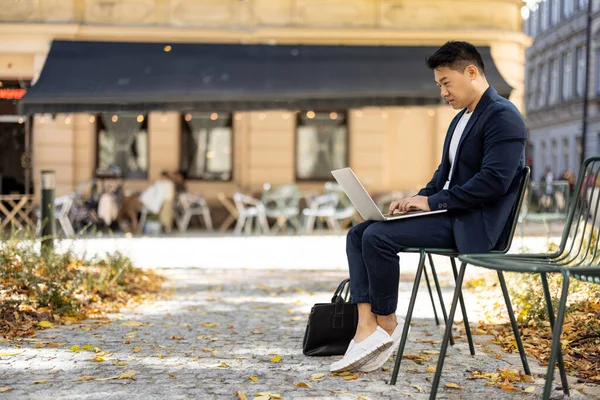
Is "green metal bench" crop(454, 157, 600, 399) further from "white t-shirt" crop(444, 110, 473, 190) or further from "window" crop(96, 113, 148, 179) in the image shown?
"window" crop(96, 113, 148, 179)

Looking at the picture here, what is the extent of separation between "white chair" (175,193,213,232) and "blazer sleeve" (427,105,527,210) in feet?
41.6

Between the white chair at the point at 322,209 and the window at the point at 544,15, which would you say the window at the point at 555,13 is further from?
the white chair at the point at 322,209

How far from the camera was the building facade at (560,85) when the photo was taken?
38906 mm

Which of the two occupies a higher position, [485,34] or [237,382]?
[485,34]

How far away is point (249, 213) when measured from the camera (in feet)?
52.0

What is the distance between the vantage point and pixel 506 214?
4.25 meters

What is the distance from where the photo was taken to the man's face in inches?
171

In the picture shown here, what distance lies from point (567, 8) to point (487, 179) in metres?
41.9

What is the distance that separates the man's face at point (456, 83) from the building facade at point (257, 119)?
44.6 ft

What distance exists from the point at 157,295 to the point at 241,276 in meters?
1.82

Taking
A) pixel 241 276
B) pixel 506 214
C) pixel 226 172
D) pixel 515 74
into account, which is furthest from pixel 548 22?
pixel 506 214

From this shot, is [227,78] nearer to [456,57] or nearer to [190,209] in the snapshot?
[190,209]

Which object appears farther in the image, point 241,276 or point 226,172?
point 226,172

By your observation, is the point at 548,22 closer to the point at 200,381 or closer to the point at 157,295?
the point at 157,295
